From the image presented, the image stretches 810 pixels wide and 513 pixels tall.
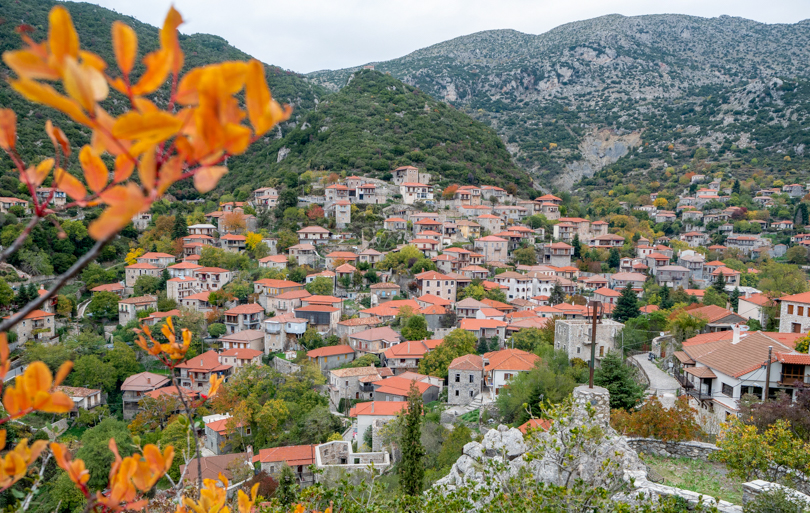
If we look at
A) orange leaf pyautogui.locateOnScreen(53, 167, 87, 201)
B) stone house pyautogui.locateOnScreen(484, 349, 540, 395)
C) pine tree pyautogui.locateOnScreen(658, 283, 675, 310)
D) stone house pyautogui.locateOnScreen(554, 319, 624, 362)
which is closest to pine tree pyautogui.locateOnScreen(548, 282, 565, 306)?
pine tree pyautogui.locateOnScreen(658, 283, 675, 310)

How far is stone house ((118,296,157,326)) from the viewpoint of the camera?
106 feet

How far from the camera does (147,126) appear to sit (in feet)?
2.89

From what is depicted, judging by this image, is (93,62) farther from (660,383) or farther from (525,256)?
(525,256)

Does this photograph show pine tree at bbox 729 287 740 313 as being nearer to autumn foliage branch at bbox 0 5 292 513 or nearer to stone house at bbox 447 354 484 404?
stone house at bbox 447 354 484 404

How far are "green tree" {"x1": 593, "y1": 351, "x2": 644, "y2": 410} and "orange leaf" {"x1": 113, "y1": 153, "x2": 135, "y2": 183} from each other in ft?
45.3

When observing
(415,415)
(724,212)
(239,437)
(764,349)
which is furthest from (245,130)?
(724,212)

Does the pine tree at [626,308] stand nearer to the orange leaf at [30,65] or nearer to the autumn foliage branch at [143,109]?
the autumn foliage branch at [143,109]

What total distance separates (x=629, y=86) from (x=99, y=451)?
105m

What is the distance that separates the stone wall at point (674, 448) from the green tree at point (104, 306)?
34.0 meters

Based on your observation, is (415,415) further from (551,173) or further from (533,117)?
(533,117)

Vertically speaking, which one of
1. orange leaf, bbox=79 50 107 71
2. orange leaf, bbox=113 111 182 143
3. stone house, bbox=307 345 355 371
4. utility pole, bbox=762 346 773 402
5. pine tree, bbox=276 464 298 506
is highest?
orange leaf, bbox=79 50 107 71

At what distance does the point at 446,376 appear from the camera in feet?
74.8

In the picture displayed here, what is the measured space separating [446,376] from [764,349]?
12641 millimetres

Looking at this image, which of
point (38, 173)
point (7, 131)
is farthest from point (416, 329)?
point (7, 131)
